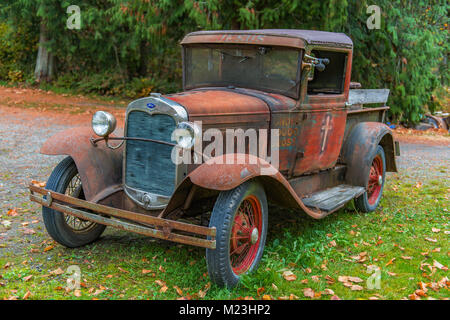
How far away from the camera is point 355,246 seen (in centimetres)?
450

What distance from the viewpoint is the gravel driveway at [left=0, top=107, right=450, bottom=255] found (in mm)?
4770

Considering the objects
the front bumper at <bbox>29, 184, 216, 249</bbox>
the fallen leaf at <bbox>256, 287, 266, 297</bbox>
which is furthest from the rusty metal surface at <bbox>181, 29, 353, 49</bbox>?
the fallen leaf at <bbox>256, 287, 266, 297</bbox>

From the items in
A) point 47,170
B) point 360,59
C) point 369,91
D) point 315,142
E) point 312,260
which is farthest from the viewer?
point 360,59

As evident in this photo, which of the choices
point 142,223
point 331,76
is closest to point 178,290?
point 142,223

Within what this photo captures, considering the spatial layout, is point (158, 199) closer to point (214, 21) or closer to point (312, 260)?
point (312, 260)

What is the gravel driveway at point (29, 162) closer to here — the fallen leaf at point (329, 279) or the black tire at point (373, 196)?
the black tire at point (373, 196)

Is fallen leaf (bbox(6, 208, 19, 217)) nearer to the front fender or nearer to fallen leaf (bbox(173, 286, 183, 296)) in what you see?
the front fender

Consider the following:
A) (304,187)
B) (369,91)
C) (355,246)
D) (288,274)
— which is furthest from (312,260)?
(369,91)

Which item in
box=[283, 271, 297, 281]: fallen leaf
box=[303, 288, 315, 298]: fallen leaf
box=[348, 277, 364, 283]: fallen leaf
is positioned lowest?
box=[348, 277, 364, 283]: fallen leaf

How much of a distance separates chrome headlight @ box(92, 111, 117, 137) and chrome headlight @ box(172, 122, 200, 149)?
799 millimetres

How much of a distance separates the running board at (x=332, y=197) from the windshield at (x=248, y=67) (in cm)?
106

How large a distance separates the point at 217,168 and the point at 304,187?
1755 millimetres

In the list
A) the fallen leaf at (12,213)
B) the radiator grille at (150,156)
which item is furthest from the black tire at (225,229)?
the fallen leaf at (12,213)

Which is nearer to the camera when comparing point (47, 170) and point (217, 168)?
point (217, 168)
